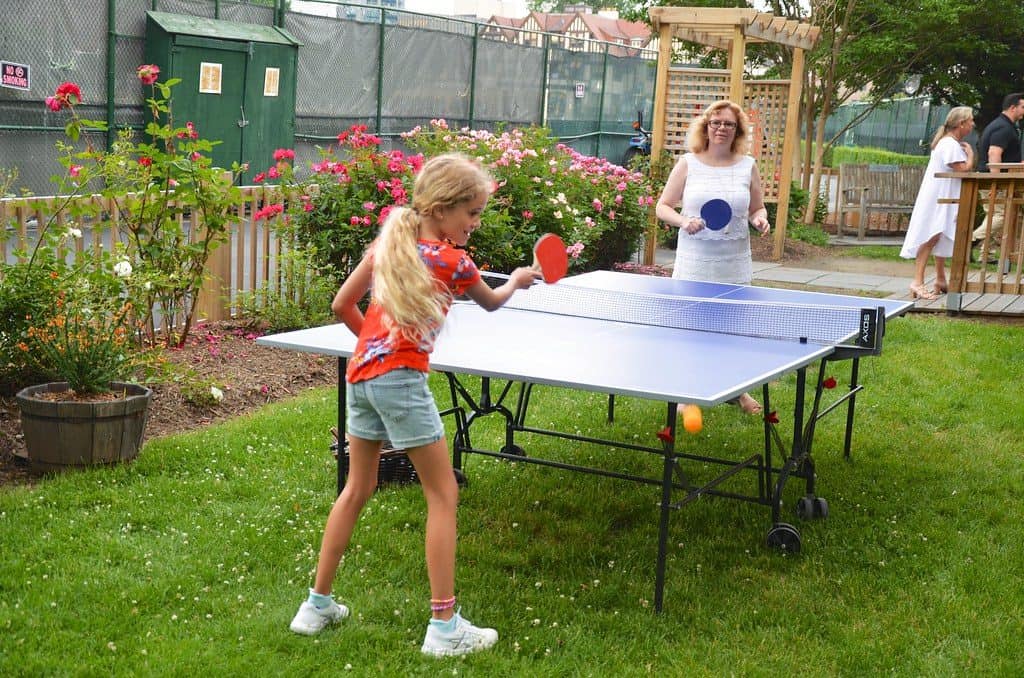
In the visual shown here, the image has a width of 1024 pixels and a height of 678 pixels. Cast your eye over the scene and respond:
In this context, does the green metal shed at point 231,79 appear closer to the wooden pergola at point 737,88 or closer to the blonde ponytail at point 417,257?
the wooden pergola at point 737,88

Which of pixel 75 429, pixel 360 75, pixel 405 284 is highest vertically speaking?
pixel 360 75

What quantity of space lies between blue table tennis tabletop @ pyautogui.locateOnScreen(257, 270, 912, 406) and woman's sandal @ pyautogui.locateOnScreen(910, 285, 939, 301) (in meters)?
5.55

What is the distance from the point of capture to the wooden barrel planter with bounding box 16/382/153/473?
5.07 meters

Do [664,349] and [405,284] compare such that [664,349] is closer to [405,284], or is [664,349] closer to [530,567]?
[530,567]

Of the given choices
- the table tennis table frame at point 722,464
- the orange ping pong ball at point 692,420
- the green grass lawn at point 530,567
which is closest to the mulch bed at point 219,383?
the green grass lawn at point 530,567

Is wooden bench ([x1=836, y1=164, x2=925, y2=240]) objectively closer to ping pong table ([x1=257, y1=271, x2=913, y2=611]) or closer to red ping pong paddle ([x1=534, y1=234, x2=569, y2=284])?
ping pong table ([x1=257, y1=271, x2=913, y2=611])

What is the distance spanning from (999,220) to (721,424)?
8.70 m

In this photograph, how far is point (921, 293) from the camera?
35.4 feet

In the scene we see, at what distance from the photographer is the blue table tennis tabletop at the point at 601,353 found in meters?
3.86

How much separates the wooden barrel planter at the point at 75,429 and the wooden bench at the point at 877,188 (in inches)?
530

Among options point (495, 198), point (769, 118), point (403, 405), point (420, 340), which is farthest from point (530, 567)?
point (769, 118)

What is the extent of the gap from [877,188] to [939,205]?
693 centimetres

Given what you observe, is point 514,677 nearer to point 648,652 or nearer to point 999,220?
point 648,652

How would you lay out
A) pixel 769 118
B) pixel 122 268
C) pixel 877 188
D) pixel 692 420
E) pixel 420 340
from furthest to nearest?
pixel 877 188 < pixel 769 118 < pixel 122 268 < pixel 692 420 < pixel 420 340
